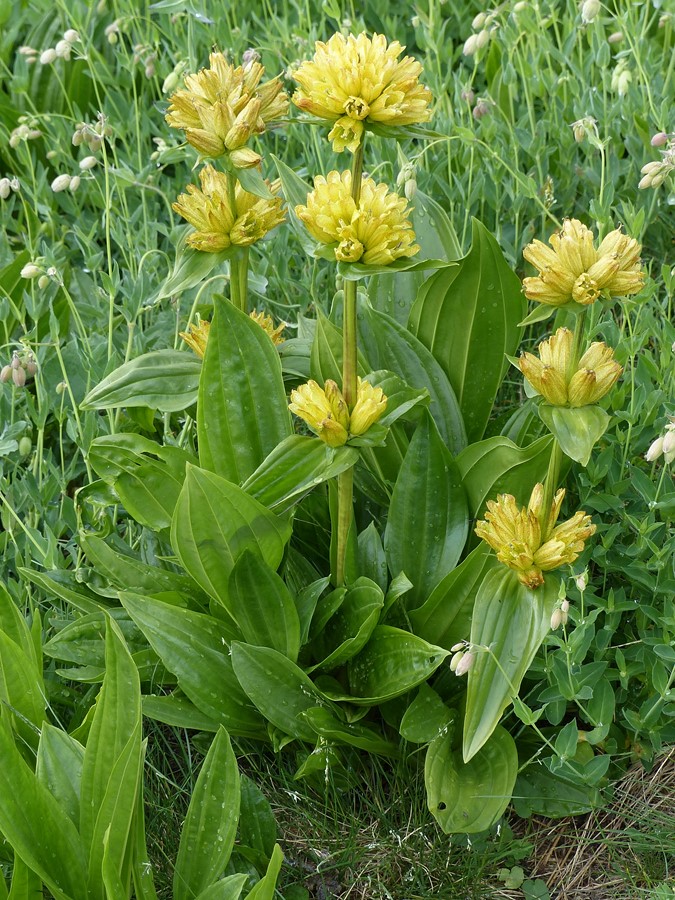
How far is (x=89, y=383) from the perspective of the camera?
7.08 feet

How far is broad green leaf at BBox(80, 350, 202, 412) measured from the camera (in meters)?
1.71

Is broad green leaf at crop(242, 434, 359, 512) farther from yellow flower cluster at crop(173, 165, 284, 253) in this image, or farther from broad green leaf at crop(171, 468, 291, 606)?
yellow flower cluster at crop(173, 165, 284, 253)

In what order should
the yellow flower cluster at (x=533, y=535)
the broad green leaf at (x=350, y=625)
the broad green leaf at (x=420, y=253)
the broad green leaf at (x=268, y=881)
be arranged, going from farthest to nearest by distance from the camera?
the broad green leaf at (x=420, y=253), the broad green leaf at (x=350, y=625), the yellow flower cluster at (x=533, y=535), the broad green leaf at (x=268, y=881)

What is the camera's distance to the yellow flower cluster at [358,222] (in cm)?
143

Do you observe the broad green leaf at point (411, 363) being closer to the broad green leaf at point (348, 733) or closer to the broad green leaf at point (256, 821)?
the broad green leaf at point (348, 733)

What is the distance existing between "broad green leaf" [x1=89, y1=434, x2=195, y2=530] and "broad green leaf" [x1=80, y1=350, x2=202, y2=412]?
9cm

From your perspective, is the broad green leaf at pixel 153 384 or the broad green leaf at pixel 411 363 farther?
the broad green leaf at pixel 411 363

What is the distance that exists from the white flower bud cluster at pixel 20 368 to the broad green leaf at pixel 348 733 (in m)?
0.80

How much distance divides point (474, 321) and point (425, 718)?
718 mm

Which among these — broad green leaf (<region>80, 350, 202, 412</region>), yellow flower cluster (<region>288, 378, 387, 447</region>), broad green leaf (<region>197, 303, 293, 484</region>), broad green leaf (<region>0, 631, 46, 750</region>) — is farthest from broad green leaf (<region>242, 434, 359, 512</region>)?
broad green leaf (<region>0, 631, 46, 750</region>)

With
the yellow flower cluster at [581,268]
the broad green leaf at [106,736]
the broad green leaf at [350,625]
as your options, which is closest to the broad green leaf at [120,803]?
the broad green leaf at [106,736]

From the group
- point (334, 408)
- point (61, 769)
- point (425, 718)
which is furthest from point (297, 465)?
point (61, 769)

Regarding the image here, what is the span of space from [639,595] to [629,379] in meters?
0.41

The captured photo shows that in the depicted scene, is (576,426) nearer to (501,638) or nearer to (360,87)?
(501,638)
